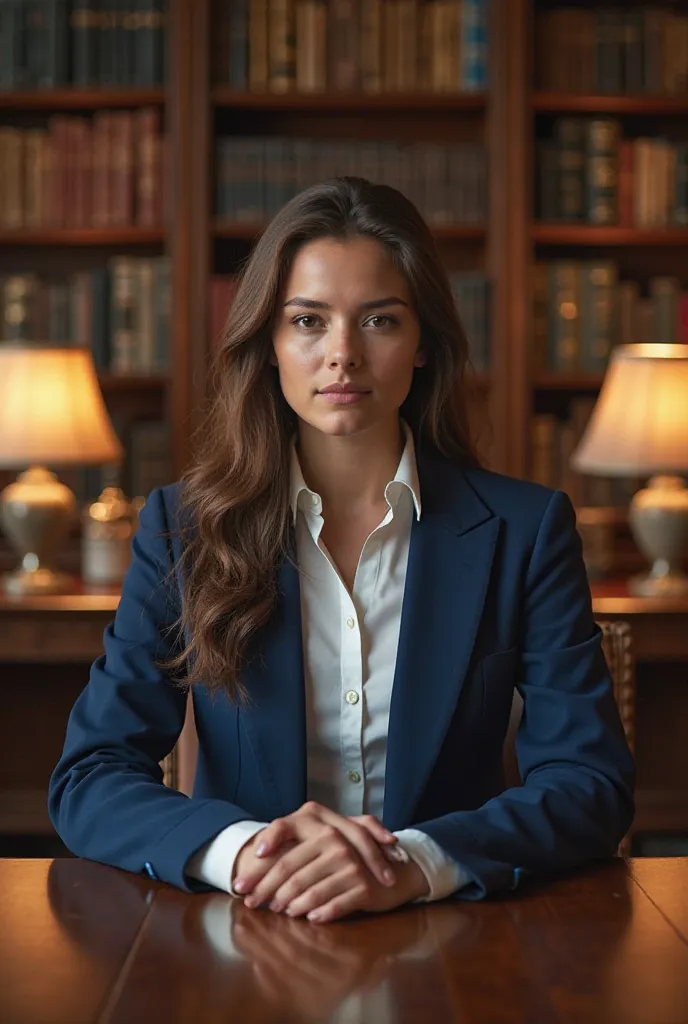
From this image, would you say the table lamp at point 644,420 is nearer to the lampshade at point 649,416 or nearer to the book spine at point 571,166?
the lampshade at point 649,416

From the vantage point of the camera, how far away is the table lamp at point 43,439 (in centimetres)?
328

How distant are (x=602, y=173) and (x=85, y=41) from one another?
4.69 feet

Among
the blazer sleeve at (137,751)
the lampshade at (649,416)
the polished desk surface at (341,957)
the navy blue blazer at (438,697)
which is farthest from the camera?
the lampshade at (649,416)

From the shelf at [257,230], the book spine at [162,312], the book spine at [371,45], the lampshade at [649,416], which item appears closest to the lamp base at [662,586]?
the lampshade at [649,416]

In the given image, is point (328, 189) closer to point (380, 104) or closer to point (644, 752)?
point (380, 104)

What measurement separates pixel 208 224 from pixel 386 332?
205 centimetres

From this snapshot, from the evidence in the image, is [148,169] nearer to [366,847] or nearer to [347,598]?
[347,598]

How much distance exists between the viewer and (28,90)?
12.1ft

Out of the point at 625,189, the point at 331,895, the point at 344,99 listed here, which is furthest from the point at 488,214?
the point at 331,895

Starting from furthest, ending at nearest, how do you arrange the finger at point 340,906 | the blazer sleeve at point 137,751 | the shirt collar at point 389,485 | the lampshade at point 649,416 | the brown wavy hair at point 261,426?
the lampshade at point 649,416 < the shirt collar at point 389,485 < the brown wavy hair at point 261,426 < the blazer sleeve at point 137,751 < the finger at point 340,906

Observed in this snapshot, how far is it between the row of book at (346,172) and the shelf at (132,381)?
18.6 inches

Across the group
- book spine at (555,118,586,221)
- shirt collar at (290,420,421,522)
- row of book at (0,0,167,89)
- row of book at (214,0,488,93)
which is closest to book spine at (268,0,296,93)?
row of book at (214,0,488,93)

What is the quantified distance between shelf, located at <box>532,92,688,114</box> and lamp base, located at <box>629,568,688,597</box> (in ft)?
4.20

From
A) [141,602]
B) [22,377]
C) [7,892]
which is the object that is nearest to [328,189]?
[141,602]
